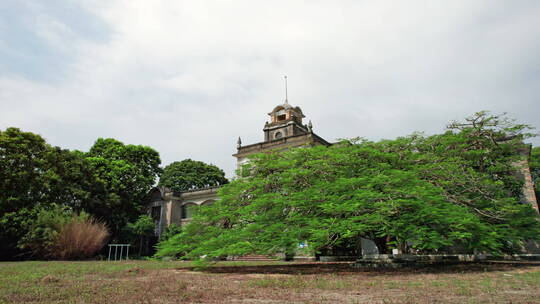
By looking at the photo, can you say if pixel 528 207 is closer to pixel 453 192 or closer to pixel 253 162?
pixel 453 192

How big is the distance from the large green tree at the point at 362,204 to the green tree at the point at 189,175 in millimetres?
27237

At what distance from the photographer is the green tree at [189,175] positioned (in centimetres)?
4125

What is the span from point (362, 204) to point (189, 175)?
33295 mm

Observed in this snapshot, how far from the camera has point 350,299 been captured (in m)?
6.07

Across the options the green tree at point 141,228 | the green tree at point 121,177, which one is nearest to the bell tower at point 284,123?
the green tree at point 121,177

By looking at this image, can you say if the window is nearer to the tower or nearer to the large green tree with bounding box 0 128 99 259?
the large green tree with bounding box 0 128 99 259

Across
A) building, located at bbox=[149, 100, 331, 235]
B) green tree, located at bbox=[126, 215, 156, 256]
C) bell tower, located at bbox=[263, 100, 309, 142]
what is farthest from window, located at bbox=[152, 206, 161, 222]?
bell tower, located at bbox=[263, 100, 309, 142]

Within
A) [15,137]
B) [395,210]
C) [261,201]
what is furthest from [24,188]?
[395,210]

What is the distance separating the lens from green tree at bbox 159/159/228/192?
41.2 meters

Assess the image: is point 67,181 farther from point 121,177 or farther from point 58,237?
point 58,237

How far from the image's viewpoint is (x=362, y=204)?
10.6m

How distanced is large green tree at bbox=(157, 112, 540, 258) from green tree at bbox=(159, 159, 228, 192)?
27.2 m

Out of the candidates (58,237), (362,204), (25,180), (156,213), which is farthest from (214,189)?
(362,204)

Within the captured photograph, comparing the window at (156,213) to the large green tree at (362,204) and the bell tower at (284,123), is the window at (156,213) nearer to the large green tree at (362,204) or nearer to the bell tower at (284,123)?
the bell tower at (284,123)
